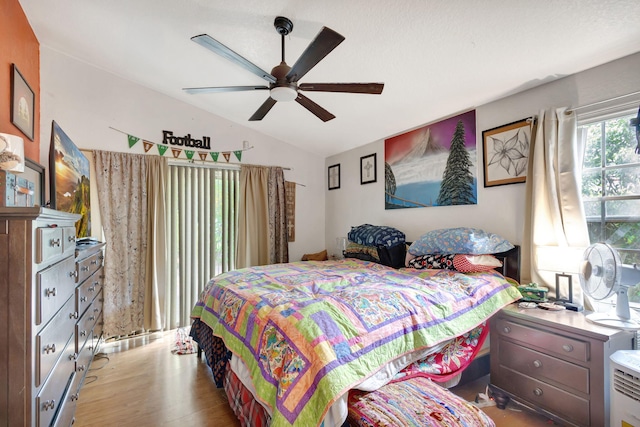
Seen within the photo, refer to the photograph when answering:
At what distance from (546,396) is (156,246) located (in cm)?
373

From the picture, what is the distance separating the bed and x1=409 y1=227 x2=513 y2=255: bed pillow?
170 mm

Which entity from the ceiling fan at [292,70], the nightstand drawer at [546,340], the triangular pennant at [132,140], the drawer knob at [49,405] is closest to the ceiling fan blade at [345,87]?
the ceiling fan at [292,70]

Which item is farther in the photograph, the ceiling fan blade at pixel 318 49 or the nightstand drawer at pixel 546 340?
the nightstand drawer at pixel 546 340

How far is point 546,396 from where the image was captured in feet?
5.96

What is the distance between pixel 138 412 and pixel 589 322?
2939 mm

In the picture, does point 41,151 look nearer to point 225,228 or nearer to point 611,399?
point 225,228

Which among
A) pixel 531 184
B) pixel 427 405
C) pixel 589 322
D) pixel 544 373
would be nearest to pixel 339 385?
pixel 427 405

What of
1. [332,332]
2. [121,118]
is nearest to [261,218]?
[121,118]

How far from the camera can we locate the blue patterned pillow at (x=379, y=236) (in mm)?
3277

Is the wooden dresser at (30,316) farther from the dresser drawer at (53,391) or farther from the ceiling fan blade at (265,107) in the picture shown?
the ceiling fan blade at (265,107)

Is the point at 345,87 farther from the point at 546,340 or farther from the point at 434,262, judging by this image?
the point at 546,340

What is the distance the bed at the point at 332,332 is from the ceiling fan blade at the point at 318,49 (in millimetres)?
1369

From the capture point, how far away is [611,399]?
1.54m

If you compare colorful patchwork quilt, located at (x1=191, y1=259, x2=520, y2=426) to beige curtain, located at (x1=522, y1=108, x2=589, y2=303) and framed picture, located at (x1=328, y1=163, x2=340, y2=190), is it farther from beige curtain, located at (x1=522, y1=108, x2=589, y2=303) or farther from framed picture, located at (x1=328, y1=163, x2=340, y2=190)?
Answer: framed picture, located at (x1=328, y1=163, x2=340, y2=190)
